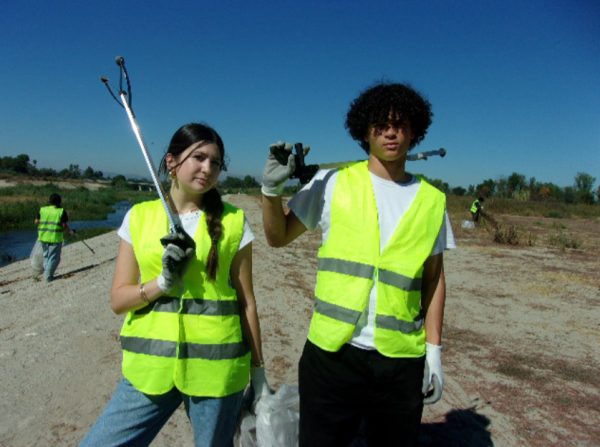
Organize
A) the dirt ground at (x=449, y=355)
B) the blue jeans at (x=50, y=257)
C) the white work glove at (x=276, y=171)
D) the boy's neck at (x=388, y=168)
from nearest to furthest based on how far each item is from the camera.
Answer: the white work glove at (x=276, y=171) < the boy's neck at (x=388, y=168) < the dirt ground at (x=449, y=355) < the blue jeans at (x=50, y=257)

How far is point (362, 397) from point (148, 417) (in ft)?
2.79

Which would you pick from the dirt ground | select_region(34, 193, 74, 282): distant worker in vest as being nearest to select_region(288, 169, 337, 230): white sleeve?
the dirt ground

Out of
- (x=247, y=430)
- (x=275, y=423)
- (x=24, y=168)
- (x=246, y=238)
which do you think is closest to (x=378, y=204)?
(x=246, y=238)

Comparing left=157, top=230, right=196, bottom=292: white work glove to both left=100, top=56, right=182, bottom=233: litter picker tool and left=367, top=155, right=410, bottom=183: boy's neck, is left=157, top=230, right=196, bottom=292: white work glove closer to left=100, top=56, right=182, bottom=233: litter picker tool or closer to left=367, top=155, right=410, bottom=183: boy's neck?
left=100, top=56, right=182, bottom=233: litter picker tool

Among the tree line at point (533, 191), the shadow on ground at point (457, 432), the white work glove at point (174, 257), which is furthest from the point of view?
the tree line at point (533, 191)

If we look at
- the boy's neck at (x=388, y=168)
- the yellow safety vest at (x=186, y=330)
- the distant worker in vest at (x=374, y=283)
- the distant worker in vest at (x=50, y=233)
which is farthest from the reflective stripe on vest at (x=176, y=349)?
the distant worker in vest at (x=50, y=233)

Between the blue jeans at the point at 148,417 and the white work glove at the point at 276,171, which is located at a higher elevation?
the white work glove at the point at 276,171

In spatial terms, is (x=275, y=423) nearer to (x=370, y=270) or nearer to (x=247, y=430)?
(x=247, y=430)

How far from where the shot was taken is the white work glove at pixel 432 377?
182 cm

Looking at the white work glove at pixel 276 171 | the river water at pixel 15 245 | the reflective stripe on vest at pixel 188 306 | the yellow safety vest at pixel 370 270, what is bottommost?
the river water at pixel 15 245

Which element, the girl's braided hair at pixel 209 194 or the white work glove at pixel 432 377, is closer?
the girl's braided hair at pixel 209 194

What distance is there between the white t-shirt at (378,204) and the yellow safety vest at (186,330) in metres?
0.35

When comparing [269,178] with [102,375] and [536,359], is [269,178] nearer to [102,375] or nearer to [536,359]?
[102,375]

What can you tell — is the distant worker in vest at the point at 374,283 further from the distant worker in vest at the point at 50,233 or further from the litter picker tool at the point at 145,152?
the distant worker in vest at the point at 50,233
